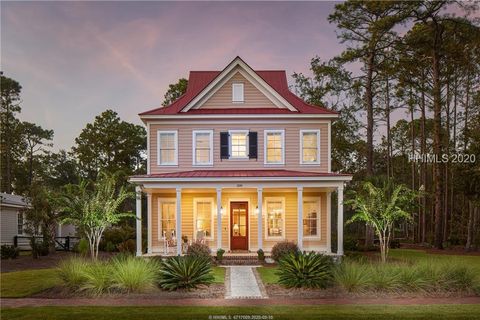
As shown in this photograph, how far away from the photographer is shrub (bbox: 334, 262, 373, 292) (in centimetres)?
1215

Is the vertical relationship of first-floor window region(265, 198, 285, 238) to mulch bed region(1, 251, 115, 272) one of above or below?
above

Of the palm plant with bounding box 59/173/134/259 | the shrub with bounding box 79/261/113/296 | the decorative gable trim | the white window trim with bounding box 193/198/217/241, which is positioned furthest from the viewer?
the decorative gable trim

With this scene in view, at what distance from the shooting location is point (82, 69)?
2353 cm

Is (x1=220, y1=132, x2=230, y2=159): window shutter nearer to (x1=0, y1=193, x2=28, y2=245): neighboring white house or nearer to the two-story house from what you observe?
Result: the two-story house

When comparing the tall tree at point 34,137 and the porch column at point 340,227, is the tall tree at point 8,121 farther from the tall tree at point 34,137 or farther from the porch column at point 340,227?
the porch column at point 340,227

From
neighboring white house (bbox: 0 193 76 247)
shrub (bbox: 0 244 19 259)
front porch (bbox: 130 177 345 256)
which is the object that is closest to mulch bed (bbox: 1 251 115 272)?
shrub (bbox: 0 244 19 259)

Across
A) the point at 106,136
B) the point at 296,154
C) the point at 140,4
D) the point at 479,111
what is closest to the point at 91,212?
the point at 140,4

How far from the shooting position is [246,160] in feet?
70.9

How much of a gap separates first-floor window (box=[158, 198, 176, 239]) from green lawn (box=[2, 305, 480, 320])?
36.6 feet

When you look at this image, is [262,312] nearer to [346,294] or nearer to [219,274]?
[346,294]

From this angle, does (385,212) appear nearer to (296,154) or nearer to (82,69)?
(296,154)

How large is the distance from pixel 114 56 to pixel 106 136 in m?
15.8

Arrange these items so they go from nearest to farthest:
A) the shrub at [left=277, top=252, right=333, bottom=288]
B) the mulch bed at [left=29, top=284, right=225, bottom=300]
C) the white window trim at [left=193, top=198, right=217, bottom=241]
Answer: the mulch bed at [left=29, top=284, right=225, bottom=300] → the shrub at [left=277, top=252, right=333, bottom=288] → the white window trim at [left=193, top=198, right=217, bottom=241]

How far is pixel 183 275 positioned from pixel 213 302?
5.80ft
